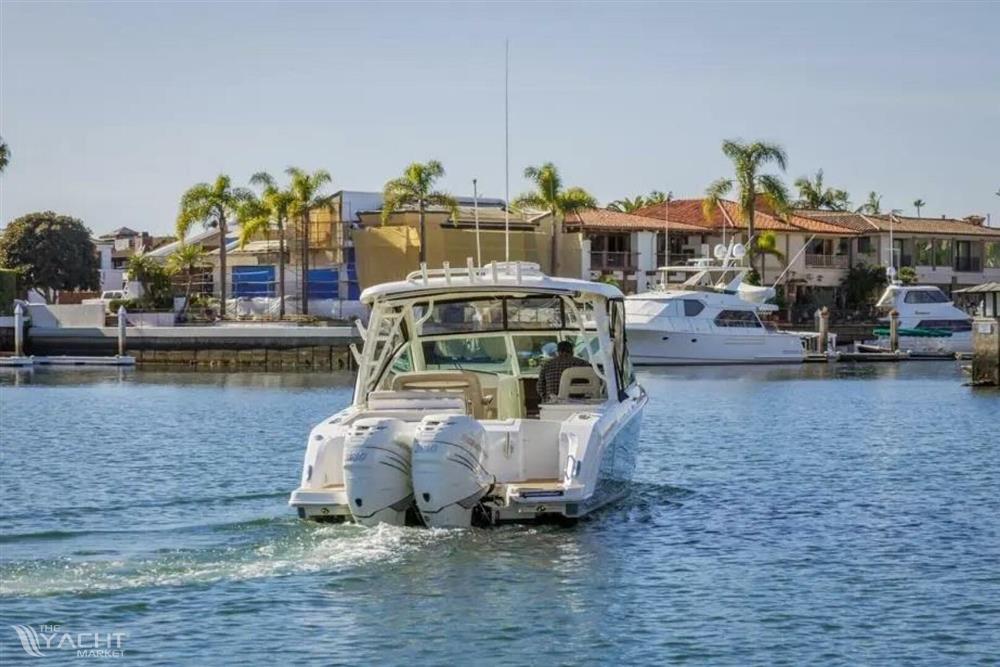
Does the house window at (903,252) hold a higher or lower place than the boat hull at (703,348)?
higher

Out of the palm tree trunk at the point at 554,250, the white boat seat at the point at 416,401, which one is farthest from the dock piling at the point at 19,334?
the white boat seat at the point at 416,401

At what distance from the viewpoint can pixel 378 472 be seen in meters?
18.5

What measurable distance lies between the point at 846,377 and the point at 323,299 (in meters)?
31.1

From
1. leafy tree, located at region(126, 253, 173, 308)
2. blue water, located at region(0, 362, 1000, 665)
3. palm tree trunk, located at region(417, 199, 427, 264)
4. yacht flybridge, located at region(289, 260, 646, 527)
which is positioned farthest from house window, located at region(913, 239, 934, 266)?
yacht flybridge, located at region(289, 260, 646, 527)

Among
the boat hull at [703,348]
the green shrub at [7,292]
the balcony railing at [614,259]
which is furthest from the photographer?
the balcony railing at [614,259]

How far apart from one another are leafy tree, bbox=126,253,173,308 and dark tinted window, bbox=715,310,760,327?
28913 millimetres

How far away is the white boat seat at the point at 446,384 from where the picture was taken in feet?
69.9

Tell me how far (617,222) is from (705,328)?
25.4m

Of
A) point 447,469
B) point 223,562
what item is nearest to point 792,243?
point 447,469

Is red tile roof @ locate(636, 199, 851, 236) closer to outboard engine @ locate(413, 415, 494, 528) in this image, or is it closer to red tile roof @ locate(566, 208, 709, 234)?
red tile roof @ locate(566, 208, 709, 234)

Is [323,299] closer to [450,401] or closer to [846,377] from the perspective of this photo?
[846,377]

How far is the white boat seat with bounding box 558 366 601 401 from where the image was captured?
2241cm

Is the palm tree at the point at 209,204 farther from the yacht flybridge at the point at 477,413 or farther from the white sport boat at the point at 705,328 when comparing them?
the yacht flybridge at the point at 477,413

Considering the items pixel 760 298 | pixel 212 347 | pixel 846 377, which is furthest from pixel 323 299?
pixel 846 377
